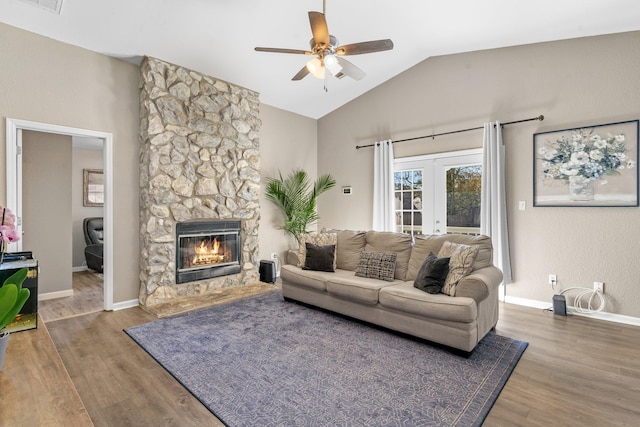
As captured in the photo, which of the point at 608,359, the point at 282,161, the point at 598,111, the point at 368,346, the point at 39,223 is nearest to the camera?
the point at 608,359

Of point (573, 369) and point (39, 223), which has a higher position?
point (39, 223)

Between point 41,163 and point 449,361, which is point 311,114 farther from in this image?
point 449,361

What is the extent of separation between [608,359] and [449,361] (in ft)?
4.42

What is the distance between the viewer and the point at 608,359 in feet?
8.84

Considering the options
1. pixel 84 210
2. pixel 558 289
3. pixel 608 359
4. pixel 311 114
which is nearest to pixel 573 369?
pixel 608 359

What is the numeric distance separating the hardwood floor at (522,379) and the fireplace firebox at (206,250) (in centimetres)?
105

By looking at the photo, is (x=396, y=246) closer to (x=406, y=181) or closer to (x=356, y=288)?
(x=356, y=288)

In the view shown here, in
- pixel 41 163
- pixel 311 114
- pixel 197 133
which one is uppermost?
pixel 311 114

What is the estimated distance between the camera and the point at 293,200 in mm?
5727

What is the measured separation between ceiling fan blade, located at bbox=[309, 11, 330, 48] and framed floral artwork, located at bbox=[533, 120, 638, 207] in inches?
118

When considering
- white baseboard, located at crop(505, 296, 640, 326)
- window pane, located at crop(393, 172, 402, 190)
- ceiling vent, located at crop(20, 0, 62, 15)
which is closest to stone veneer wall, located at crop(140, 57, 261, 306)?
ceiling vent, located at crop(20, 0, 62, 15)

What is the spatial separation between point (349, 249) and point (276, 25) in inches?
110

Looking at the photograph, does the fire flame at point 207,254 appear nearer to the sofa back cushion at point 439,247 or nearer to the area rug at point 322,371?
the area rug at point 322,371

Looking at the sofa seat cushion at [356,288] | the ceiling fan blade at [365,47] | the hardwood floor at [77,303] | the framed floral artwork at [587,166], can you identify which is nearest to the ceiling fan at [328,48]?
the ceiling fan blade at [365,47]
